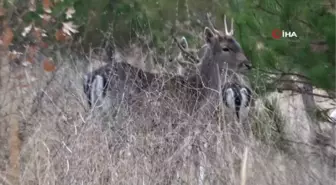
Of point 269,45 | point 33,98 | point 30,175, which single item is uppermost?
point 269,45

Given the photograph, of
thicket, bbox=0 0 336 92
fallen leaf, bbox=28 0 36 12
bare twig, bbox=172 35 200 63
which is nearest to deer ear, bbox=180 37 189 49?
bare twig, bbox=172 35 200 63

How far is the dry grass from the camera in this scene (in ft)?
21.4

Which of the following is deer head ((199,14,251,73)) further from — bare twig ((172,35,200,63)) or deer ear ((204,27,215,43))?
bare twig ((172,35,200,63))

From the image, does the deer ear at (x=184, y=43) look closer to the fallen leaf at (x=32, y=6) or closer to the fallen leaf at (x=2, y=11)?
the fallen leaf at (x=32, y=6)

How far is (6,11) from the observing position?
746 centimetres

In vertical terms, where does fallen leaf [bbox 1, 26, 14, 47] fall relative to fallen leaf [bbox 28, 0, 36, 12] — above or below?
below

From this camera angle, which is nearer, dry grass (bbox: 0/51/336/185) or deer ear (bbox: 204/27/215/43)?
dry grass (bbox: 0/51/336/185)

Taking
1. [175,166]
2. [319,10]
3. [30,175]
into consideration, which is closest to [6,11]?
[30,175]

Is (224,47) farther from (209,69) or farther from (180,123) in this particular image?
(180,123)

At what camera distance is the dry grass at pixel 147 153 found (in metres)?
6.53

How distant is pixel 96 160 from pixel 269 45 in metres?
2.05

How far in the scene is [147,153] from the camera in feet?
22.0

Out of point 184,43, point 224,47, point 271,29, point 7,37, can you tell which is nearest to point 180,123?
point 271,29

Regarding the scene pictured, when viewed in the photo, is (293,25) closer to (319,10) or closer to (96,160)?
(319,10)
